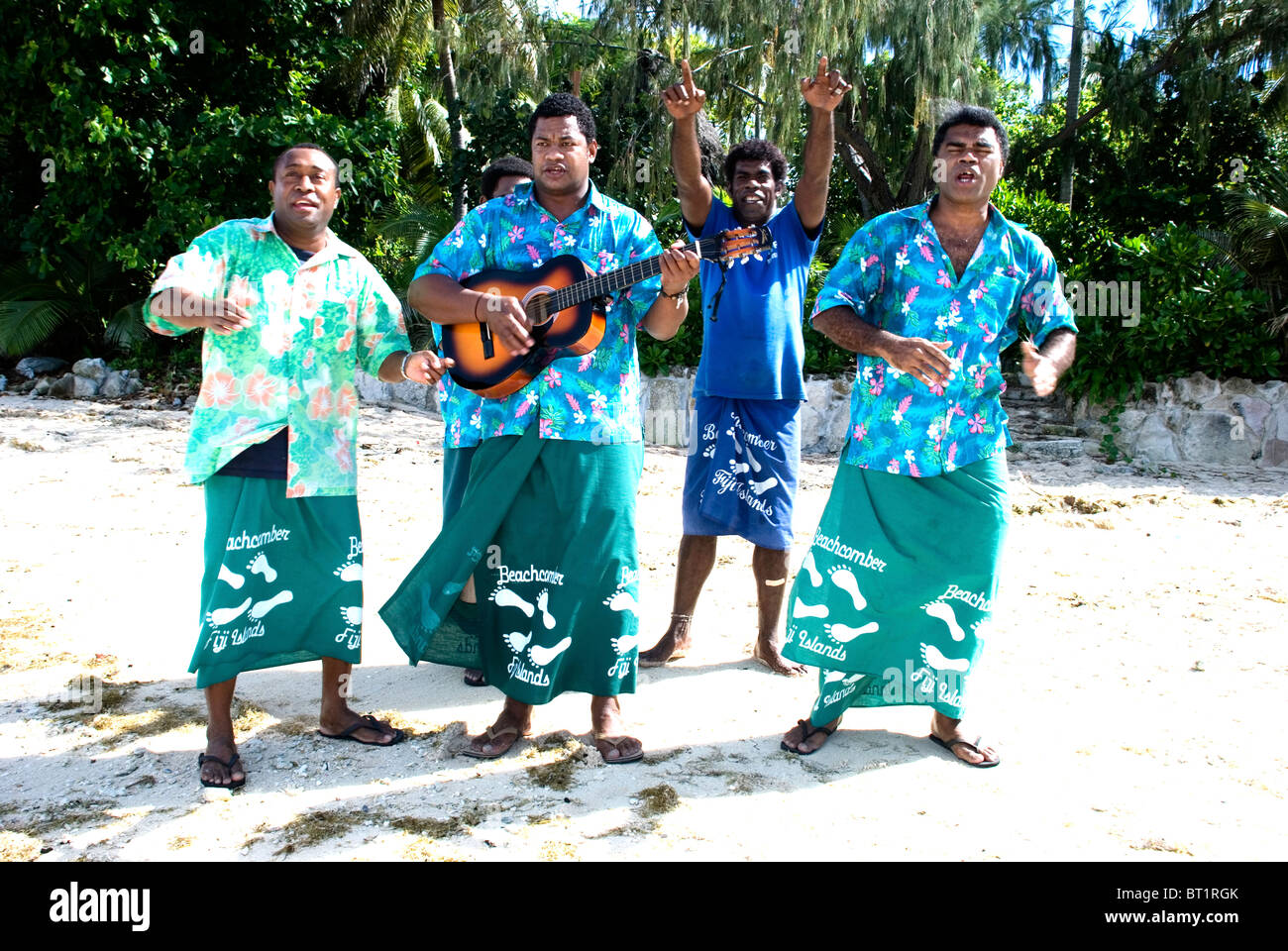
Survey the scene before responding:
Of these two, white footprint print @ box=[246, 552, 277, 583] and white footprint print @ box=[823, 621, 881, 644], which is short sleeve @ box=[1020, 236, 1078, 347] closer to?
white footprint print @ box=[823, 621, 881, 644]

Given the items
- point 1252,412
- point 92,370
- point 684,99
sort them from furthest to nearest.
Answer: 1. point 92,370
2. point 1252,412
3. point 684,99

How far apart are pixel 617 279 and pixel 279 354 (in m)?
1.14

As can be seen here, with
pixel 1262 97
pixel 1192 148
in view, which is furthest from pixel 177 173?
pixel 1262 97

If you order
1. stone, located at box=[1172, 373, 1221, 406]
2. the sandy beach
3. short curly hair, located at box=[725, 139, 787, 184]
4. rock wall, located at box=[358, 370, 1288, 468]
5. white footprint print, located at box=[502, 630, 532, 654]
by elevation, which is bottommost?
the sandy beach

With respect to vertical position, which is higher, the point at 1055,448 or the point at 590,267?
the point at 590,267

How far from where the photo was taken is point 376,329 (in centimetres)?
360

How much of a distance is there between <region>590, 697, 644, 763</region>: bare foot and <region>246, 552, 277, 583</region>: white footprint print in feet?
3.79

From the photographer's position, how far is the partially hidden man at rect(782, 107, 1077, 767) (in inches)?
135

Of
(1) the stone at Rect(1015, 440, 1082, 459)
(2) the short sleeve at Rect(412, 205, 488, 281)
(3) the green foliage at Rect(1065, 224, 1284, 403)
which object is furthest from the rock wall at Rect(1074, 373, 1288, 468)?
(2) the short sleeve at Rect(412, 205, 488, 281)

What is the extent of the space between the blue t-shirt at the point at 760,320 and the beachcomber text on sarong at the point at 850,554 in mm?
933

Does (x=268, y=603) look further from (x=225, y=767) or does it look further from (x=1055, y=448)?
(x=1055, y=448)

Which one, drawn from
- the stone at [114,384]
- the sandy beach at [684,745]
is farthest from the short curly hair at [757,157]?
the stone at [114,384]

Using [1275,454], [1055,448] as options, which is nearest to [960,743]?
[1055,448]

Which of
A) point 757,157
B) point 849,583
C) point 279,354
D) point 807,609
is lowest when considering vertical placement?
point 807,609
